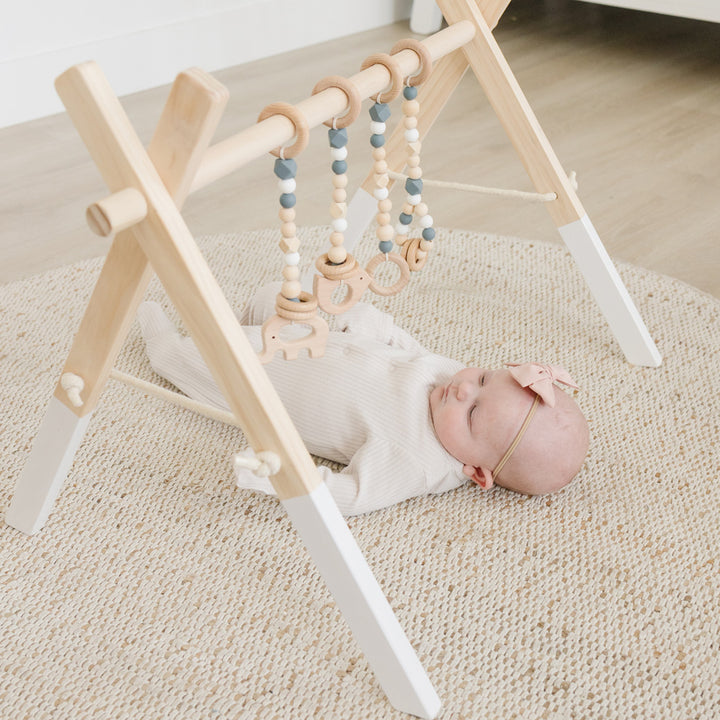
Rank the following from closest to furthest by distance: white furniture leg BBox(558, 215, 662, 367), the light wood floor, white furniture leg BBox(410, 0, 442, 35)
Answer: white furniture leg BBox(558, 215, 662, 367), the light wood floor, white furniture leg BBox(410, 0, 442, 35)

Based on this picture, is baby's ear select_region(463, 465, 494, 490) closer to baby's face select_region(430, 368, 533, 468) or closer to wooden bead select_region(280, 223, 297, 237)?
baby's face select_region(430, 368, 533, 468)

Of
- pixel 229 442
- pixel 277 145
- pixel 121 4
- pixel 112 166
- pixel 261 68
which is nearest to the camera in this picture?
pixel 112 166

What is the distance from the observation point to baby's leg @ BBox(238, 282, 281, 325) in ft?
4.37

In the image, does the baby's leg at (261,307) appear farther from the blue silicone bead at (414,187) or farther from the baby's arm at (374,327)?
the blue silicone bead at (414,187)

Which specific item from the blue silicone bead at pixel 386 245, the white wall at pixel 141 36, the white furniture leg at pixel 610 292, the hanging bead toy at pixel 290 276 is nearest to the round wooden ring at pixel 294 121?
the hanging bead toy at pixel 290 276

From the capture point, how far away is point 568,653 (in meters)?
0.95

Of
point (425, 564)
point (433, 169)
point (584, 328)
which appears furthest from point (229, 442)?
point (433, 169)

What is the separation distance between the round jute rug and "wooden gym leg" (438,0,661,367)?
0.06 meters

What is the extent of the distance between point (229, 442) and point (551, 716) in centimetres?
58

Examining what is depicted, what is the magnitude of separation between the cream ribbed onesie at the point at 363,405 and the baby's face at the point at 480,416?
0.09ft

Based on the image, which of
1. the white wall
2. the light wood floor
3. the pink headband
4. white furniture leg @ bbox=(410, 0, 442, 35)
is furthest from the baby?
white furniture leg @ bbox=(410, 0, 442, 35)

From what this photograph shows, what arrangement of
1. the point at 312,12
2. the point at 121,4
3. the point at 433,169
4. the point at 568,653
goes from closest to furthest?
the point at 568,653
the point at 433,169
the point at 121,4
the point at 312,12

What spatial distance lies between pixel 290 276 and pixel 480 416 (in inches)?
13.0

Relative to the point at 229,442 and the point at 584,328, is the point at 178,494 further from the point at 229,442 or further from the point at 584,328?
the point at 584,328
